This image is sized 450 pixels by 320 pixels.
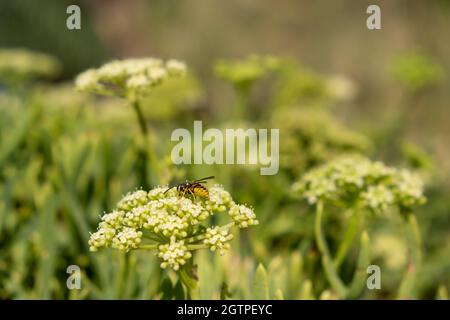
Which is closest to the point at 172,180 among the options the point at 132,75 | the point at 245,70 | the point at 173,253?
the point at 132,75

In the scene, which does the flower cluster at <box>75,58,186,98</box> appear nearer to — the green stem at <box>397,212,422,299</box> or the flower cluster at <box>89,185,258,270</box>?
the flower cluster at <box>89,185,258,270</box>

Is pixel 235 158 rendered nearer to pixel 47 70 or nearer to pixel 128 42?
pixel 47 70

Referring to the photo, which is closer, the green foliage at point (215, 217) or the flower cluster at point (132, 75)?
the green foliage at point (215, 217)

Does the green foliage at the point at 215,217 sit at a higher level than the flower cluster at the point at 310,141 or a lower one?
lower

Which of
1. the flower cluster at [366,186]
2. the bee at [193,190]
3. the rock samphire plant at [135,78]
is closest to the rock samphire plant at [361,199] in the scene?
the flower cluster at [366,186]

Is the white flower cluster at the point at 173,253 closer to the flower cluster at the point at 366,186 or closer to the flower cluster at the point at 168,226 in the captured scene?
the flower cluster at the point at 168,226

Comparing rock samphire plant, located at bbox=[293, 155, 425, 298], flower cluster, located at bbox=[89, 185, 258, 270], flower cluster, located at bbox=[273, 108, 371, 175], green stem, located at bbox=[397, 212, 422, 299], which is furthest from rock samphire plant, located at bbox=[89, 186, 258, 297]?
flower cluster, located at bbox=[273, 108, 371, 175]

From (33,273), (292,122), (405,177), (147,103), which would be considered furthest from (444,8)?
(33,273)
